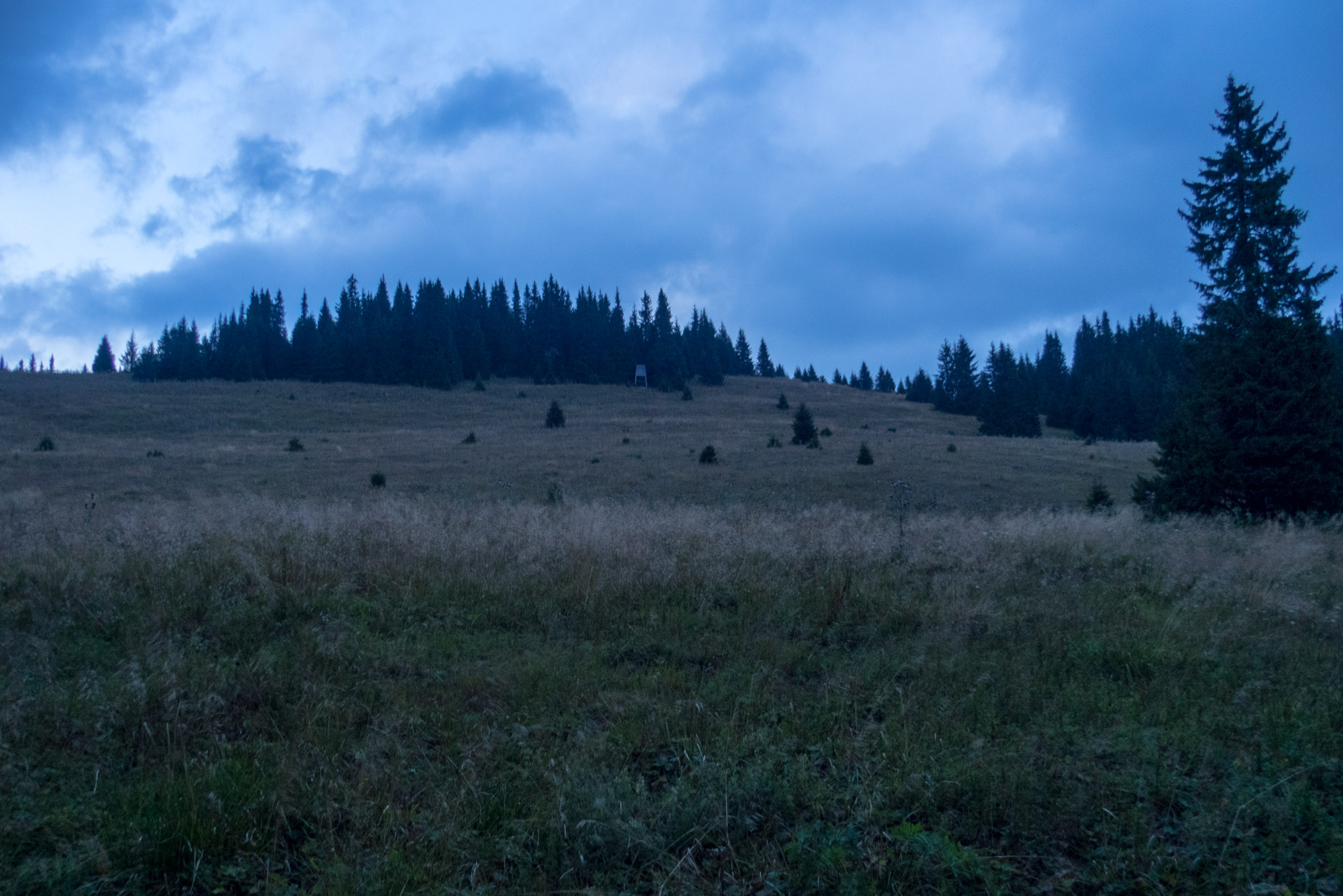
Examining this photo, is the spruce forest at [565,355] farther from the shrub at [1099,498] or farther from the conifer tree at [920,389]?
the shrub at [1099,498]

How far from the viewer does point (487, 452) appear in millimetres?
33406

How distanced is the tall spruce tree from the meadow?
6.36m

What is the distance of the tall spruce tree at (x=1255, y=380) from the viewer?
1587cm

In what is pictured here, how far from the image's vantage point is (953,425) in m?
64.8

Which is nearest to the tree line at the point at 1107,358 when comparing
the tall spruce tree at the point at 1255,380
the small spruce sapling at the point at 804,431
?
the tall spruce tree at the point at 1255,380

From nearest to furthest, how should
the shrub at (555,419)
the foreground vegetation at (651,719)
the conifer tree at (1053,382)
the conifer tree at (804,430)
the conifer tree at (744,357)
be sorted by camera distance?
the foreground vegetation at (651,719) < the conifer tree at (804,430) < the shrub at (555,419) < the conifer tree at (1053,382) < the conifer tree at (744,357)

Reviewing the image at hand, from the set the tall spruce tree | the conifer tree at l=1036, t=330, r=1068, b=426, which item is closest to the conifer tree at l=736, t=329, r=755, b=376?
the conifer tree at l=1036, t=330, r=1068, b=426

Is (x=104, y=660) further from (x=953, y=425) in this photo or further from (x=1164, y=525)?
(x=953, y=425)

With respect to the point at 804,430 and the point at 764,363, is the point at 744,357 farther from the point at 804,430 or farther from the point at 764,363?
the point at 804,430

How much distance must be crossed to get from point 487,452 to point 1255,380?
27398mm

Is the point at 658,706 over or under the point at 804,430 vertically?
under

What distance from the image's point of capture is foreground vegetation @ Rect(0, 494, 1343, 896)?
129 inches

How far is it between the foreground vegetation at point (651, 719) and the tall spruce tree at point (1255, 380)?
9.62 m

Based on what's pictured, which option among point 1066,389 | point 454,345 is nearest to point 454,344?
point 454,345
